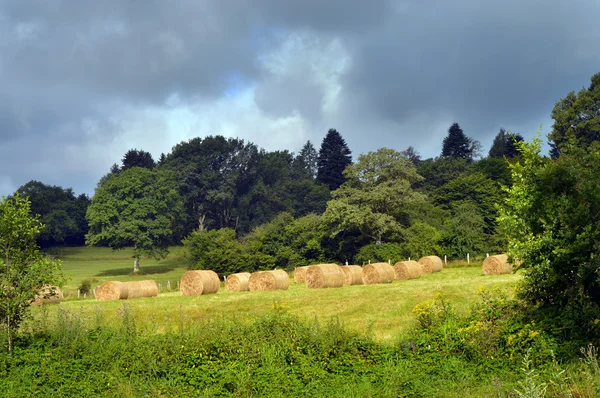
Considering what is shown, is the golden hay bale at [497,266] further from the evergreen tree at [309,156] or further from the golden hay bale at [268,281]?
the evergreen tree at [309,156]

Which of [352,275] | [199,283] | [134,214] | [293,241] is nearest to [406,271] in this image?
[352,275]

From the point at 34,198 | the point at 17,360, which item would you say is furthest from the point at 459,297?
the point at 34,198

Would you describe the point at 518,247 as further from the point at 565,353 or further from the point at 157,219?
the point at 157,219

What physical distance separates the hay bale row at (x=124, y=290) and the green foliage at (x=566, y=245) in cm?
2671

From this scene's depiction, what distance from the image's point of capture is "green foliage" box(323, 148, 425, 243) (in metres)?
58.8

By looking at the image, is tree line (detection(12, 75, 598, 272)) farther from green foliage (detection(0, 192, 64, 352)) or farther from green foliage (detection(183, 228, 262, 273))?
green foliage (detection(0, 192, 64, 352))

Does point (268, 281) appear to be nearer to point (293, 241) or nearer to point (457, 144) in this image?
point (293, 241)

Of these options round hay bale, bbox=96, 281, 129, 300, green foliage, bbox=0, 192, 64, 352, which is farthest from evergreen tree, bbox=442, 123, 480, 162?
green foliage, bbox=0, 192, 64, 352

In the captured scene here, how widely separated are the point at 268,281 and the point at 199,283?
4.32 meters

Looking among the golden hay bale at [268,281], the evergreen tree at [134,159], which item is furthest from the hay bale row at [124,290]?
the evergreen tree at [134,159]

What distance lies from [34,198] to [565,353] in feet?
354

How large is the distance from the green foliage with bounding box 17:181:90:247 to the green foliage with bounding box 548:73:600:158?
3180 inches

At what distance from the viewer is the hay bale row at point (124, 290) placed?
34844 mm

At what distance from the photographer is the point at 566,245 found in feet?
42.5
